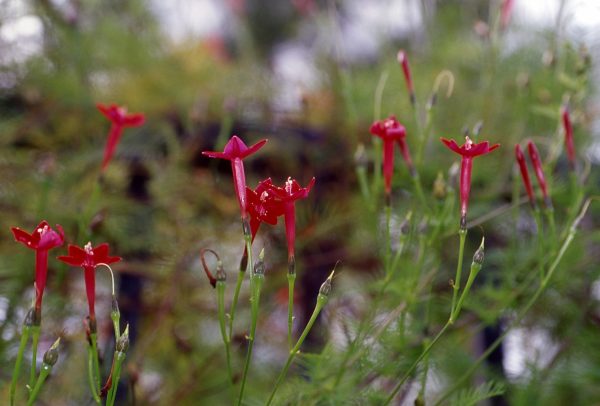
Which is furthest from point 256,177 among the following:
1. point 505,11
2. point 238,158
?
point 238,158

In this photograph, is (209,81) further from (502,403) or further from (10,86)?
(502,403)

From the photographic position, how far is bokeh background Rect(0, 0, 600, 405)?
704mm

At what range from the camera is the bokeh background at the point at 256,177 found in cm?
70

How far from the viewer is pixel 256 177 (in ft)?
2.86

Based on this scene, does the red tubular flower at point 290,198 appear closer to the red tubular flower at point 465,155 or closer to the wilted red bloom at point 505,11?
the red tubular flower at point 465,155

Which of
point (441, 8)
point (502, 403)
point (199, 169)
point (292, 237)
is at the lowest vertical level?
point (502, 403)

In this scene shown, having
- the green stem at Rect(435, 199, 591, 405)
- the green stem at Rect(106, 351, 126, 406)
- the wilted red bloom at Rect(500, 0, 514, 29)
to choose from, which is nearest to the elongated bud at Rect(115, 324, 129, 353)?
the green stem at Rect(106, 351, 126, 406)

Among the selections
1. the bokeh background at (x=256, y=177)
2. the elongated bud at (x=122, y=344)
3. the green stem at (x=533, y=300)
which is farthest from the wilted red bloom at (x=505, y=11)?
the elongated bud at (x=122, y=344)

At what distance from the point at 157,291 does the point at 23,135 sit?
0.23 m

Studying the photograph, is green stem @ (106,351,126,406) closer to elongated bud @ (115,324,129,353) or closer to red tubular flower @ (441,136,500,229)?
elongated bud @ (115,324,129,353)

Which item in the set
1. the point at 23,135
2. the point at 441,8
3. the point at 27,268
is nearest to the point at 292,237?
the point at 27,268

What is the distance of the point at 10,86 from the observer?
86 centimetres

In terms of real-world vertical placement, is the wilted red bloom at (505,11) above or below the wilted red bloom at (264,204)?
above

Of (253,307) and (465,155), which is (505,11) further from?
(253,307)
